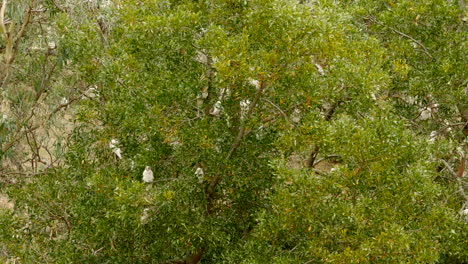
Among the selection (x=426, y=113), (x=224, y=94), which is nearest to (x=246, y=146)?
(x=224, y=94)

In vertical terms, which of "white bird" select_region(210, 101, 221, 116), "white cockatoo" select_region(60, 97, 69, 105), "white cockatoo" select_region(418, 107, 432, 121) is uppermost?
"white bird" select_region(210, 101, 221, 116)

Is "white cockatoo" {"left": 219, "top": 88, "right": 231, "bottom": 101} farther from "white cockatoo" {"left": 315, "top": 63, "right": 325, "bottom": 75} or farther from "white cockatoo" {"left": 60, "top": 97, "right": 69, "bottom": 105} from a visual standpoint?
"white cockatoo" {"left": 60, "top": 97, "right": 69, "bottom": 105}

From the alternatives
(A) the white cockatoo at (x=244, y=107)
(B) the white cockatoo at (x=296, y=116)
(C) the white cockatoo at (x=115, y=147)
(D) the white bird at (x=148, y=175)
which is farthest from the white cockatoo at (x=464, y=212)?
(C) the white cockatoo at (x=115, y=147)

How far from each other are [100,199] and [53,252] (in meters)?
0.82

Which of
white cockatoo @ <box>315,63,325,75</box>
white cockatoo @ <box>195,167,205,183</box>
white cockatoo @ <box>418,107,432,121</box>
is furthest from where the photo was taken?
white cockatoo @ <box>418,107,432,121</box>

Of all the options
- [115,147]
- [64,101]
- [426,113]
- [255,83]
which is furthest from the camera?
[64,101]

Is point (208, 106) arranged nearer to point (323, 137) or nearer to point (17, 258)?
point (323, 137)

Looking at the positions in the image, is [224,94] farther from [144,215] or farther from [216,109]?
[144,215]

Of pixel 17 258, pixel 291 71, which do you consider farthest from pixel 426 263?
pixel 17 258

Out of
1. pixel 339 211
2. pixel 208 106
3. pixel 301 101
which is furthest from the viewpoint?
pixel 208 106

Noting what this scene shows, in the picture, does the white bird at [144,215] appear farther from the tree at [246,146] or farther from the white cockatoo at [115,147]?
the white cockatoo at [115,147]

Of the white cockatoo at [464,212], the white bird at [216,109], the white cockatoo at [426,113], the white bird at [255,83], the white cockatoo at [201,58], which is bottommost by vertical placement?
the white cockatoo at [464,212]

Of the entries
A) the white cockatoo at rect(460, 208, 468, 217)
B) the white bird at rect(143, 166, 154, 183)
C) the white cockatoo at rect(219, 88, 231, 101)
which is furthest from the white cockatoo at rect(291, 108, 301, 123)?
the white cockatoo at rect(460, 208, 468, 217)

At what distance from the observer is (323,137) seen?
433cm
